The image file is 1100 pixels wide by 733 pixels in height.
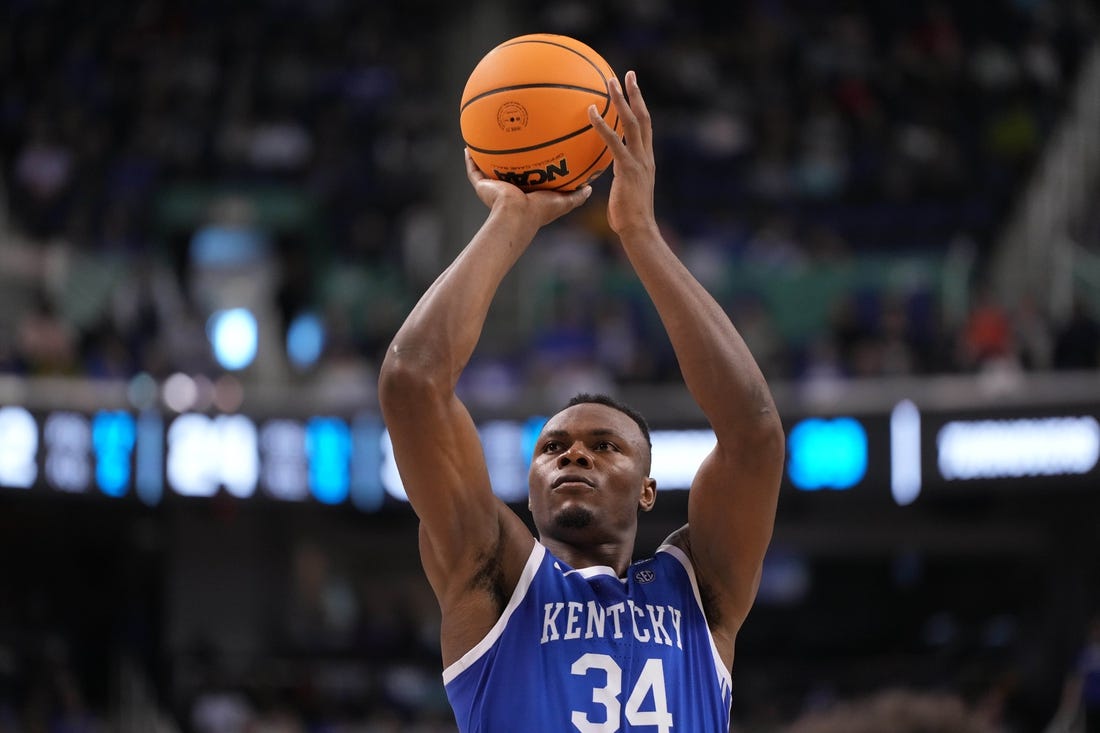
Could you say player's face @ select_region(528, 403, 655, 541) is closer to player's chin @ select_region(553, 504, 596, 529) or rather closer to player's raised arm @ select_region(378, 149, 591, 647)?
player's chin @ select_region(553, 504, 596, 529)

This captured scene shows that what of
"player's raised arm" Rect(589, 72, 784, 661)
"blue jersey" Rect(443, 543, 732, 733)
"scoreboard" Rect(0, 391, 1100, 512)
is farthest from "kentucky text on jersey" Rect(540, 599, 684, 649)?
"scoreboard" Rect(0, 391, 1100, 512)

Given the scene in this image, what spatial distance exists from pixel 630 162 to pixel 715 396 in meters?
0.58

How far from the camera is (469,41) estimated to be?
17391mm

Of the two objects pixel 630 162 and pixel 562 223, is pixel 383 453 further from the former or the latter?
pixel 630 162

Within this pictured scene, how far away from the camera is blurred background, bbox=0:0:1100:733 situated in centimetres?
1288

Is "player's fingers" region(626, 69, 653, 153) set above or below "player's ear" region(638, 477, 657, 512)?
above

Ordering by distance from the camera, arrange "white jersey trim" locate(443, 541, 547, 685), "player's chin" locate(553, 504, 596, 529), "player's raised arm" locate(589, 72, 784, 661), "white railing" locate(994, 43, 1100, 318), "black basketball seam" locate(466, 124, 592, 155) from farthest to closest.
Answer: "white railing" locate(994, 43, 1100, 318) → "black basketball seam" locate(466, 124, 592, 155) → "player's chin" locate(553, 504, 596, 529) → "player's raised arm" locate(589, 72, 784, 661) → "white jersey trim" locate(443, 541, 547, 685)

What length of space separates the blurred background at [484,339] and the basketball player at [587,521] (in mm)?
9160

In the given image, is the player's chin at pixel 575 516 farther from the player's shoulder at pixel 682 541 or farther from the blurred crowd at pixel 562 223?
the blurred crowd at pixel 562 223

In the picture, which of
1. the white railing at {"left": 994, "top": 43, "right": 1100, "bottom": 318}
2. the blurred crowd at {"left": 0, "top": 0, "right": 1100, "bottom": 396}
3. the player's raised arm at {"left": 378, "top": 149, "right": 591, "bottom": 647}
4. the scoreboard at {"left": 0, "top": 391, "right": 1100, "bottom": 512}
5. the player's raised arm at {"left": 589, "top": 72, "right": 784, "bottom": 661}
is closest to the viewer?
the player's raised arm at {"left": 378, "top": 149, "right": 591, "bottom": 647}

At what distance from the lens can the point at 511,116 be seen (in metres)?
3.72

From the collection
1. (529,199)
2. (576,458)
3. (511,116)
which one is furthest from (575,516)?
(511,116)

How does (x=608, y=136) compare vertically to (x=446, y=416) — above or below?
above

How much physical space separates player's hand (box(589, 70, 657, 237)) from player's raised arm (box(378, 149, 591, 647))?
269 millimetres
